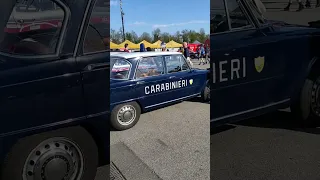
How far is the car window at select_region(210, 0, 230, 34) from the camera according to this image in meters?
1.23

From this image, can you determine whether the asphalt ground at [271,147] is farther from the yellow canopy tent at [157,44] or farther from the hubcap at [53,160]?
the hubcap at [53,160]

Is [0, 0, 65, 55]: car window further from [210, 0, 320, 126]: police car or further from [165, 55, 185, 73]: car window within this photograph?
[210, 0, 320, 126]: police car

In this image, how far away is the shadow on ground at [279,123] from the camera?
1432mm

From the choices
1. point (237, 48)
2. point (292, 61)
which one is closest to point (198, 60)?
point (237, 48)

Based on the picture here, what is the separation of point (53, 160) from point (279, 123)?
3.88ft

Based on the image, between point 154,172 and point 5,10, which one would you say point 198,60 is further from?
point 5,10

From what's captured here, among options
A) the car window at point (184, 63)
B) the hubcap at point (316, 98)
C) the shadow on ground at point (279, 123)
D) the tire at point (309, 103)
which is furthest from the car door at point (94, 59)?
the hubcap at point (316, 98)

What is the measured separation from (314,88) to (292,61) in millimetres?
266

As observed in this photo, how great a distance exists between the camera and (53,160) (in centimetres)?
127

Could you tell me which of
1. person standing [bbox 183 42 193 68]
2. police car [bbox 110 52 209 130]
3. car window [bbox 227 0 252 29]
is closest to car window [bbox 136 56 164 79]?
police car [bbox 110 52 209 130]

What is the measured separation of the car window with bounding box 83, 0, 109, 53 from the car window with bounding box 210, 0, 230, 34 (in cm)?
46

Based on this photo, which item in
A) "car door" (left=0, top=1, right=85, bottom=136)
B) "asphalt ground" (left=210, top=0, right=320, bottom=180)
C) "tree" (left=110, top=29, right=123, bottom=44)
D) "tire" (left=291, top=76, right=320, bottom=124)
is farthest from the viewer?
"tire" (left=291, top=76, right=320, bottom=124)

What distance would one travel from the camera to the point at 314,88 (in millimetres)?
1607

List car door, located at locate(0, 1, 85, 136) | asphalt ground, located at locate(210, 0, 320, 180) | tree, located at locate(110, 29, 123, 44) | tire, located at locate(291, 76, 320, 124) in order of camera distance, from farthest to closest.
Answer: tire, located at locate(291, 76, 320, 124)
asphalt ground, located at locate(210, 0, 320, 180)
tree, located at locate(110, 29, 123, 44)
car door, located at locate(0, 1, 85, 136)
